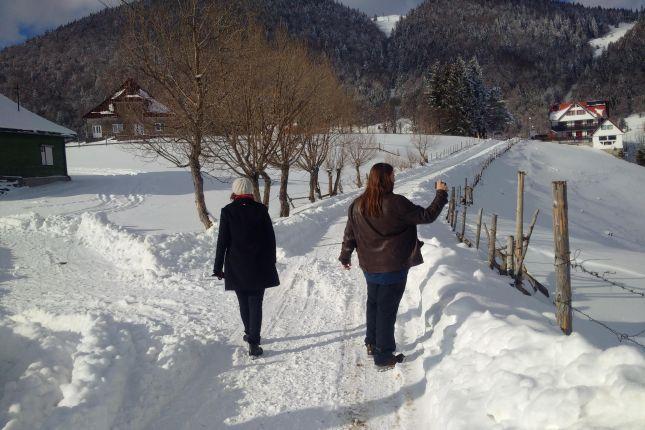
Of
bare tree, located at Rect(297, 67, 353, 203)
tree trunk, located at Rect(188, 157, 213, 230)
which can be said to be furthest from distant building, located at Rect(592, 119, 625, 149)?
tree trunk, located at Rect(188, 157, 213, 230)

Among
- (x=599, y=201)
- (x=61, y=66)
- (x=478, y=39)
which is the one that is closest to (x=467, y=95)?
(x=599, y=201)

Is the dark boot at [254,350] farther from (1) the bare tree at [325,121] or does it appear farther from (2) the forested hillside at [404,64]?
(2) the forested hillside at [404,64]

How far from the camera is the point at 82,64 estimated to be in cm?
9975

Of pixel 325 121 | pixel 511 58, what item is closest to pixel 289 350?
pixel 325 121

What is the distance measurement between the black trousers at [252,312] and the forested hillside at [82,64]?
1115 centimetres

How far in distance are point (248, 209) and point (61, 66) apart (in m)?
122

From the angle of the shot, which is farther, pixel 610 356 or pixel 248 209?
pixel 248 209

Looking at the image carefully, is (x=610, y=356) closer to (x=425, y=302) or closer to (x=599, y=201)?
(x=425, y=302)

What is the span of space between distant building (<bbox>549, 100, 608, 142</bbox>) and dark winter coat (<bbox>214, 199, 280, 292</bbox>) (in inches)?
4150

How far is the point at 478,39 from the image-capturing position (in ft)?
619

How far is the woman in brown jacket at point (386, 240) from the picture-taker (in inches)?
153

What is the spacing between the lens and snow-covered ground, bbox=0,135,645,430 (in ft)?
9.49

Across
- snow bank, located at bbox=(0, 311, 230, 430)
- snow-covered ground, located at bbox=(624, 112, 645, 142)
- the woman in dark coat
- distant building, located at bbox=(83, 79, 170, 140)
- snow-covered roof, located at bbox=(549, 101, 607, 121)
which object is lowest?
snow bank, located at bbox=(0, 311, 230, 430)

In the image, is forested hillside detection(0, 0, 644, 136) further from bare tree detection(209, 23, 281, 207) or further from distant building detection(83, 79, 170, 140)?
bare tree detection(209, 23, 281, 207)
